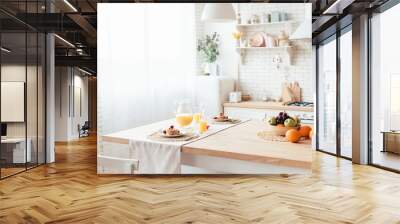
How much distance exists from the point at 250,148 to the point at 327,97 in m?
4.13

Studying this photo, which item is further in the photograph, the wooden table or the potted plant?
the potted plant

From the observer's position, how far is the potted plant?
438 cm

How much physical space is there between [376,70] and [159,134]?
10.7ft

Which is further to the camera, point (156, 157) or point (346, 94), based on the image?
point (346, 94)

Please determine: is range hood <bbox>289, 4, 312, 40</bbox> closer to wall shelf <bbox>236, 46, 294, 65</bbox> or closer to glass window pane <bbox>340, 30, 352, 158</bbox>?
wall shelf <bbox>236, 46, 294, 65</bbox>

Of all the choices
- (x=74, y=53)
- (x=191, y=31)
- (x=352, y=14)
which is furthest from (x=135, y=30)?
(x=74, y=53)

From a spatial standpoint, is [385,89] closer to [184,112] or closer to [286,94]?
[286,94]

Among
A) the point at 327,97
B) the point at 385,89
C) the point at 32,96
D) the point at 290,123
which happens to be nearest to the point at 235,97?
the point at 290,123

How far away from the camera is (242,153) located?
12.2 feet

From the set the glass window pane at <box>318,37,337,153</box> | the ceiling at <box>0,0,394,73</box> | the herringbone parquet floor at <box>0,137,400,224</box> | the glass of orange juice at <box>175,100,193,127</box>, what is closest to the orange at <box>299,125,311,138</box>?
the herringbone parquet floor at <box>0,137,400,224</box>

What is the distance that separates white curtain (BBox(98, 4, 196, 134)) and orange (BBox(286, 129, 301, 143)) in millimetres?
1203

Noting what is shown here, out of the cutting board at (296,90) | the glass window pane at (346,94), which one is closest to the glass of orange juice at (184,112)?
the cutting board at (296,90)

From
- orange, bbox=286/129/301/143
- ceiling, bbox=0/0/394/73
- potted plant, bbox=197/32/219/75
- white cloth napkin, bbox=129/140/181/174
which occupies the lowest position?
white cloth napkin, bbox=129/140/181/174

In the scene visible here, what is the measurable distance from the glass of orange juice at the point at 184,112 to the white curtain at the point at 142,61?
0.25 feet
